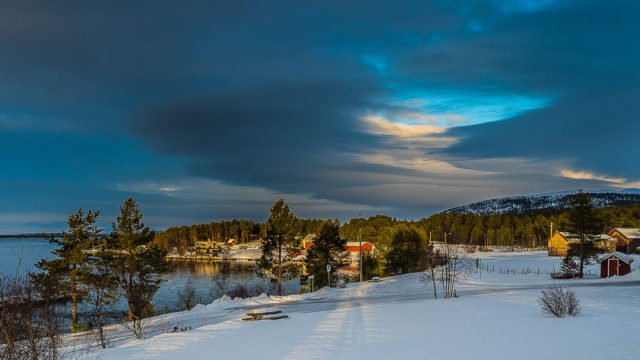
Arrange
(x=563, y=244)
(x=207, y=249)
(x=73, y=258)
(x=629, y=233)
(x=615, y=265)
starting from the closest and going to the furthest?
(x=73, y=258), (x=615, y=265), (x=629, y=233), (x=563, y=244), (x=207, y=249)

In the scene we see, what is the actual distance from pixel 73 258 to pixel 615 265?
47969 mm

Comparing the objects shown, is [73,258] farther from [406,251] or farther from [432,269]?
[406,251]

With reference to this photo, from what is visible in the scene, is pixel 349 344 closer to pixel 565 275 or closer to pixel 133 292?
pixel 133 292

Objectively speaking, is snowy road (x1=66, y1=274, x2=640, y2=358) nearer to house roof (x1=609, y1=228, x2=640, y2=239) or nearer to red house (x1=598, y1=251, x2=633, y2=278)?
red house (x1=598, y1=251, x2=633, y2=278)

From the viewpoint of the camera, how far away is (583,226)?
4781 cm

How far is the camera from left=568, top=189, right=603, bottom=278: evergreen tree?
4759cm

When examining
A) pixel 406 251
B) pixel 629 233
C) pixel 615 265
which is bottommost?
pixel 615 265

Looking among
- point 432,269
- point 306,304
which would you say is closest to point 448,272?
point 432,269

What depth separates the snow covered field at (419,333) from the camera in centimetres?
1504

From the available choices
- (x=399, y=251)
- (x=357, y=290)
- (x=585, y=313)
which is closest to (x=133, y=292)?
(x=357, y=290)

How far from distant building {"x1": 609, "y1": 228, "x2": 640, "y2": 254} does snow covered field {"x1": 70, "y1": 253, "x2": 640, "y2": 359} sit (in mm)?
52815

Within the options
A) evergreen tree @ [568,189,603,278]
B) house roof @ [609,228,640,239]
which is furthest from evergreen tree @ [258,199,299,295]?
house roof @ [609,228,640,239]

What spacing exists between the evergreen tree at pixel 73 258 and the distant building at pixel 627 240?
2876 inches

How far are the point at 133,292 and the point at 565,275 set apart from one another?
37510 mm
